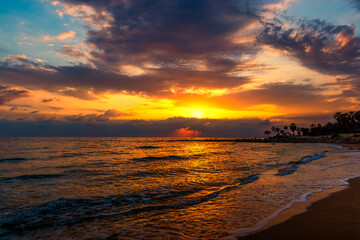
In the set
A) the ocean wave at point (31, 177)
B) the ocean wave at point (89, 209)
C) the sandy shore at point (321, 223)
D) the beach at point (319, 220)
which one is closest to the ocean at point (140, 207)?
the ocean wave at point (89, 209)

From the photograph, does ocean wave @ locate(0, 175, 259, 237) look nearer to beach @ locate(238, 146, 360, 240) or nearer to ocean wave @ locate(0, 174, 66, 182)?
beach @ locate(238, 146, 360, 240)

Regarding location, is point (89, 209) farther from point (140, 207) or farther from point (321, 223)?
point (321, 223)

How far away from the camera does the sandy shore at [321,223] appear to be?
687 centimetres

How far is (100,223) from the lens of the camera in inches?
346

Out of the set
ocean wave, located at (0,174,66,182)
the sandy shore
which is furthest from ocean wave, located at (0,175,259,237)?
ocean wave, located at (0,174,66,182)

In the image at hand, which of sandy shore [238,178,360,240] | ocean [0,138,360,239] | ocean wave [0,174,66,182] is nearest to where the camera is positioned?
sandy shore [238,178,360,240]

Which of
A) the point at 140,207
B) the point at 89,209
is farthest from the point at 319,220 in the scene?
the point at 89,209

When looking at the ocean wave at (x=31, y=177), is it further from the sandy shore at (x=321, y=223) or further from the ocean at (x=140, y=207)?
the sandy shore at (x=321, y=223)

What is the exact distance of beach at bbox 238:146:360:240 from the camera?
692 centimetres

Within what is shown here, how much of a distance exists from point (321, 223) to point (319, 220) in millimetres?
353

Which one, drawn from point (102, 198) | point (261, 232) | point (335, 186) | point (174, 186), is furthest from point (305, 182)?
point (102, 198)

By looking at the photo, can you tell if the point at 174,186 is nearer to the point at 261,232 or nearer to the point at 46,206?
the point at 46,206

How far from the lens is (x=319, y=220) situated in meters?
8.20

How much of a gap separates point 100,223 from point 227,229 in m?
4.96
